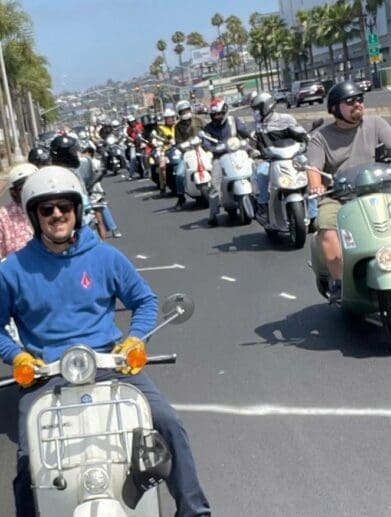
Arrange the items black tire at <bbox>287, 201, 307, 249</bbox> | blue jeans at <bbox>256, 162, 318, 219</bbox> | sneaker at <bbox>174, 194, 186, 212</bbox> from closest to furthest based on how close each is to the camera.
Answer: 1. black tire at <bbox>287, 201, 307, 249</bbox>
2. blue jeans at <bbox>256, 162, 318, 219</bbox>
3. sneaker at <bbox>174, 194, 186, 212</bbox>

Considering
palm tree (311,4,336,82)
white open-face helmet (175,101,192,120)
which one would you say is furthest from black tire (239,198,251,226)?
palm tree (311,4,336,82)

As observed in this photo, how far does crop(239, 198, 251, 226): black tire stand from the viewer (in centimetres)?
1510

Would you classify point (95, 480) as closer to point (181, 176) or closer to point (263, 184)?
point (263, 184)

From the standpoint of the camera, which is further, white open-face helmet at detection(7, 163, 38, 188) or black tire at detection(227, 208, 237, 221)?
black tire at detection(227, 208, 237, 221)

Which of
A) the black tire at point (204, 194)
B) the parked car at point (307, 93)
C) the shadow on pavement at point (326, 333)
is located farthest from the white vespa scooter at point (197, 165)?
the parked car at point (307, 93)


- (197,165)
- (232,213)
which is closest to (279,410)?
(232,213)

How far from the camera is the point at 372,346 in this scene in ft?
25.0

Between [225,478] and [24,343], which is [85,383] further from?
[225,478]

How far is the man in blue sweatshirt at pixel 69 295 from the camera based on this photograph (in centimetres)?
420

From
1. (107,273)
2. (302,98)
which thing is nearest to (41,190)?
(107,273)

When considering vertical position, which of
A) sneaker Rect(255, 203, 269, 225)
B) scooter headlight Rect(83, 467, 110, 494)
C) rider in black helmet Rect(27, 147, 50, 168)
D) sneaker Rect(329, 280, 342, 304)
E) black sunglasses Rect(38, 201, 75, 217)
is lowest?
sneaker Rect(255, 203, 269, 225)

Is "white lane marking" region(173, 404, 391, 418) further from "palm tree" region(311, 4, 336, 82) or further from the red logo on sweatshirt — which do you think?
"palm tree" region(311, 4, 336, 82)

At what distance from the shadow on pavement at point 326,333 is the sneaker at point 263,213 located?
3952 mm

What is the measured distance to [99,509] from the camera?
145 inches
